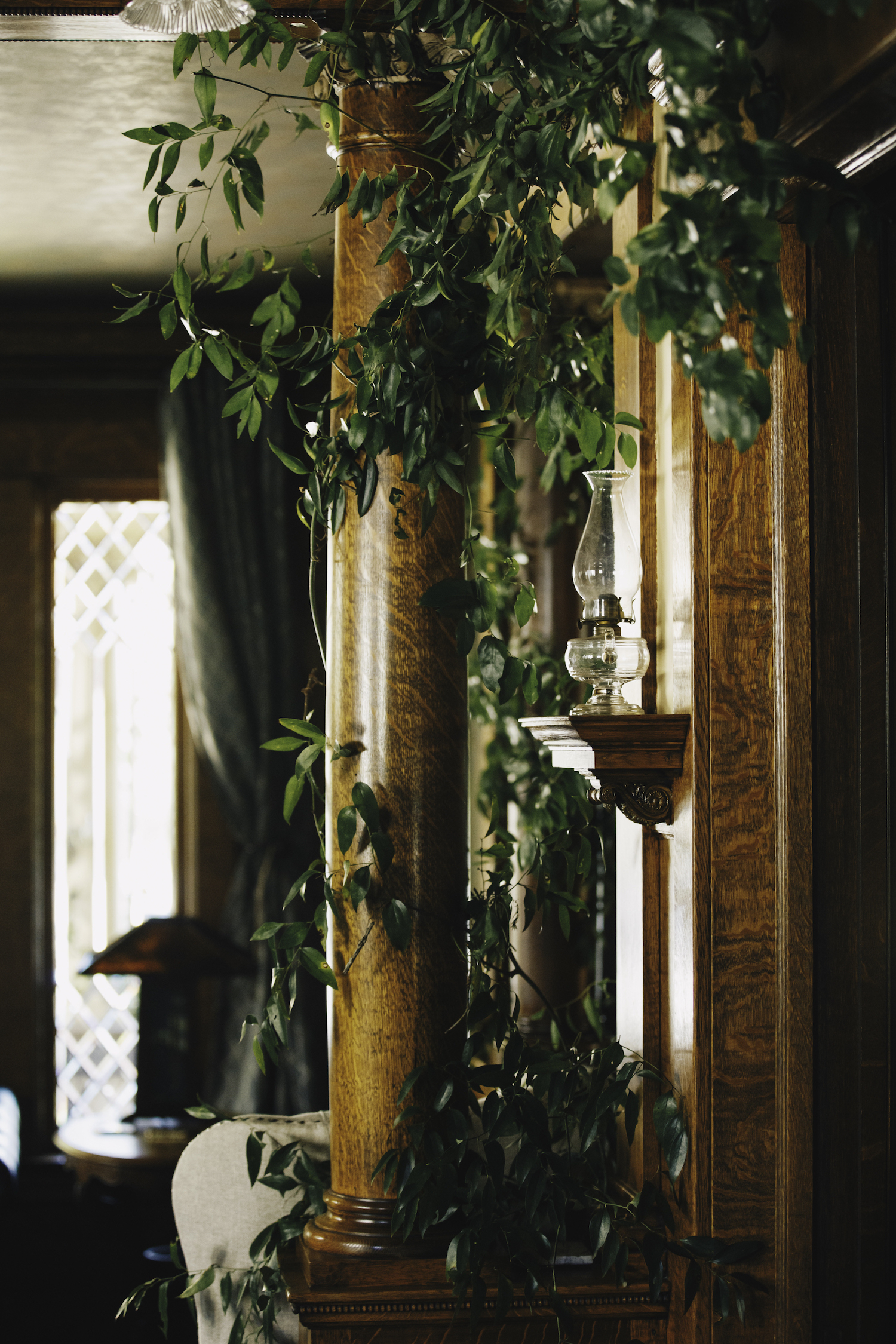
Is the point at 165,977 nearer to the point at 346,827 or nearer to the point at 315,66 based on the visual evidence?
the point at 346,827

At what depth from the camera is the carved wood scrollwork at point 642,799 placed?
1.82 metres

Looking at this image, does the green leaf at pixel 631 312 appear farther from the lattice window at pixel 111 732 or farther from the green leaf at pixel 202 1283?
the lattice window at pixel 111 732

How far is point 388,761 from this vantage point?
6.46ft

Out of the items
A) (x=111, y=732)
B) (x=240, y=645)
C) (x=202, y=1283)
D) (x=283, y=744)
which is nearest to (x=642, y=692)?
(x=283, y=744)

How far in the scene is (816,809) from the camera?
5.70ft

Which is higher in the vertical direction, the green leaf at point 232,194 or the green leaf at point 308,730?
the green leaf at point 232,194

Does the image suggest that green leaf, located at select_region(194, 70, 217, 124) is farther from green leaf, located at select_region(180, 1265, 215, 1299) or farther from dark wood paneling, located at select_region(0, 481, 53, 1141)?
dark wood paneling, located at select_region(0, 481, 53, 1141)

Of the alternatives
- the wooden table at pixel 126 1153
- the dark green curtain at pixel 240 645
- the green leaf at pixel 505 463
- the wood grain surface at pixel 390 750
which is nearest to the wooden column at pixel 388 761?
the wood grain surface at pixel 390 750

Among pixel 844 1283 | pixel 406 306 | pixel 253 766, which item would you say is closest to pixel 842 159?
pixel 406 306

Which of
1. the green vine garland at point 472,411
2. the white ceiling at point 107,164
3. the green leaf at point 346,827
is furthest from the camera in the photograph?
the white ceiling at point 107,164

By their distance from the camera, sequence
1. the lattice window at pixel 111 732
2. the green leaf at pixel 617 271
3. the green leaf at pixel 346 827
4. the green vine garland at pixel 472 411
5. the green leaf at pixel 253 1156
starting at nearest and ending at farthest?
the green leaf at pixel 617 271
the green vine garland at pixel 472 411
the green leaf at pixel 346 827
the green leaf at pixel 253 1156
the lattice window at pixel 111 732

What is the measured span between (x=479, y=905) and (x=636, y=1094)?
0.35 meters

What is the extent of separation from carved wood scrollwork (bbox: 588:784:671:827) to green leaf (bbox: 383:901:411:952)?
325mm

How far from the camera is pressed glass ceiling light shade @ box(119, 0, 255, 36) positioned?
1729mm
